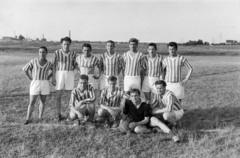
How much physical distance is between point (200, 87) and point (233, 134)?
18.7 feet

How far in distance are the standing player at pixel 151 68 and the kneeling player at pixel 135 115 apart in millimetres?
1218

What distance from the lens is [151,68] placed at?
234 inches

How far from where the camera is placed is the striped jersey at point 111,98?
5.29 m

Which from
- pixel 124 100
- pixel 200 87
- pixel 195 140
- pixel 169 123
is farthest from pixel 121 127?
pixel 200 87

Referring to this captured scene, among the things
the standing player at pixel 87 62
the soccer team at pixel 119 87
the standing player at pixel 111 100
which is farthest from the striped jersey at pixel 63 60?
the standing player at pixel 111 100

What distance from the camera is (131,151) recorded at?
4246 millimetres

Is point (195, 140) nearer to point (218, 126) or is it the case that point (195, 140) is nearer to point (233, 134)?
point (233, 134)

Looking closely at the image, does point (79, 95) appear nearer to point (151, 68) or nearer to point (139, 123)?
point (139, 123)

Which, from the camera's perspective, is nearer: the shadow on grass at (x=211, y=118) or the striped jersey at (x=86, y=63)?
the shadow on grass at (x=211, y=118)

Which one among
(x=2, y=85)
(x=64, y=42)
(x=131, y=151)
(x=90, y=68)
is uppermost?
(x=64, y=42)

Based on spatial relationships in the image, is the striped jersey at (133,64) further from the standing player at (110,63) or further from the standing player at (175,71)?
the standing player at (175,71)

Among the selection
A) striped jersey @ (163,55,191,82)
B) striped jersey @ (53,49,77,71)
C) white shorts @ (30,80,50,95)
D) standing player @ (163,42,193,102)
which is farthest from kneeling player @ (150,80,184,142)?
white shorts @ (30,80,50,95)

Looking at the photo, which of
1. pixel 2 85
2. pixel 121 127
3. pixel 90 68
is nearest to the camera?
pixel 121 127

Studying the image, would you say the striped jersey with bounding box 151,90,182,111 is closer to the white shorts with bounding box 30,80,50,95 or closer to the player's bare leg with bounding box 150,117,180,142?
the player's bare leg with bounding box 150,117,180,142
